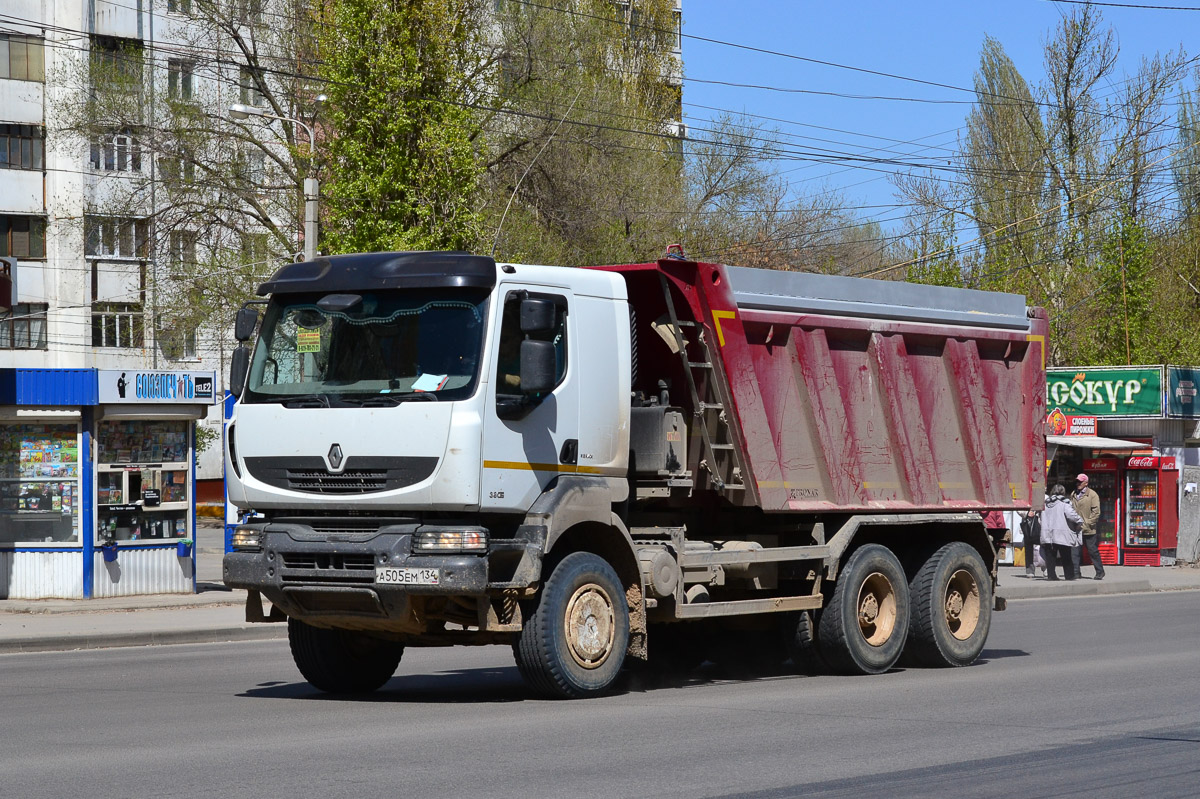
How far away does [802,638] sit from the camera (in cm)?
1254

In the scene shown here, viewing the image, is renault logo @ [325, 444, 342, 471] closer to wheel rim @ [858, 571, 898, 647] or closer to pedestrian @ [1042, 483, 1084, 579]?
wheel rim @ [858, 571, 898, 647]

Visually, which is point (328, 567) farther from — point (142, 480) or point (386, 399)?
point (142, 480)

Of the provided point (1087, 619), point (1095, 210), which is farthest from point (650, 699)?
point (1095, 210)

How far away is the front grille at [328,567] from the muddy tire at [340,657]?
3.10 feet

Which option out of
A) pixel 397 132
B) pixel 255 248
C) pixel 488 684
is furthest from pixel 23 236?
pixel 488 684

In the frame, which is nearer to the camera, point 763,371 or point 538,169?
point 763,371

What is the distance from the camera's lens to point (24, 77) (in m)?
48.8

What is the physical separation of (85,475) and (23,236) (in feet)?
104

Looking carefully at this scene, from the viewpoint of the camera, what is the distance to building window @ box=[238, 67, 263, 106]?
36.6 meters

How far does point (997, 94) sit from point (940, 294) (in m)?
39.1

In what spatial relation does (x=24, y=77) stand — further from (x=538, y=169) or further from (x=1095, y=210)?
(x=1095, y=210)

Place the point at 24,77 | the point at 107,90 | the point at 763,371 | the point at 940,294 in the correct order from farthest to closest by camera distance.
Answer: the point at 24,77 → the point at 107,90 → the point at 940,294 → the point at 763,371

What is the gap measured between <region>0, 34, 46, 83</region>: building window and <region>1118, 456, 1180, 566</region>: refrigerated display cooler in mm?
34738

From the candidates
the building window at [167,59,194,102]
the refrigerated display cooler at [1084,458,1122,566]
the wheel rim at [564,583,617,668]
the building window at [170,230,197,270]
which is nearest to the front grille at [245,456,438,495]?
the wheel rim at [564,583,617,668]
